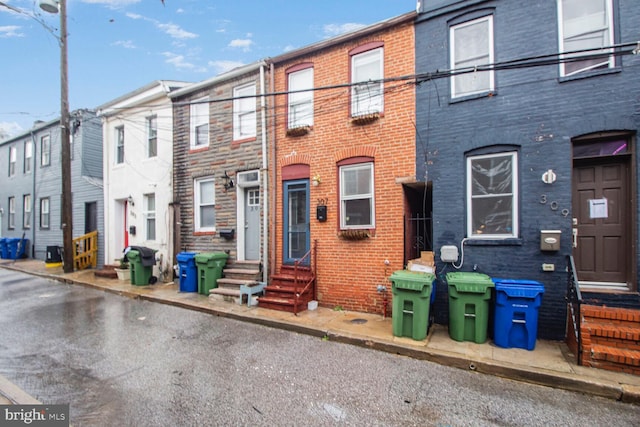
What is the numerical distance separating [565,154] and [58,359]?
8516 mm

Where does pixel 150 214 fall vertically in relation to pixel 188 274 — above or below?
above

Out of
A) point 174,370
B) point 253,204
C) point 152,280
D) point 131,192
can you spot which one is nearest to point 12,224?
point 131,192

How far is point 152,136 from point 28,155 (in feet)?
36.8

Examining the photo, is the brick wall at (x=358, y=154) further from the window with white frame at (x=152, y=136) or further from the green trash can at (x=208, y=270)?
the window with white frame at (x=152, y=136)

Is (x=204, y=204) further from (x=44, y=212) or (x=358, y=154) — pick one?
(x=44, y=212)

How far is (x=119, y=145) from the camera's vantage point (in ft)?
40.7

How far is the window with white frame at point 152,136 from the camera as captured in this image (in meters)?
11.1

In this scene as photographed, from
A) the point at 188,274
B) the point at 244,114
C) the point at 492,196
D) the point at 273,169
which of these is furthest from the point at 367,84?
the point at 188,274

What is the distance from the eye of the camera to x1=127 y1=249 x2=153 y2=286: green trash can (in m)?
9.74

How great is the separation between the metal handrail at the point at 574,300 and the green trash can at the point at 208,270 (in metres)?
7.50

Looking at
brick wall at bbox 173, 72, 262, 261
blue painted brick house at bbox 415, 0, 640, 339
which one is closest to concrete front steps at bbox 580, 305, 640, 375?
blue painted brick house at bbox 415, 0, 640, 339

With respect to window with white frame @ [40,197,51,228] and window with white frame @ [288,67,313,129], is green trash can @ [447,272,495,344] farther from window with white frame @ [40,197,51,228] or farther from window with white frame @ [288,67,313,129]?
window with white frame @ [40,197,51,228]

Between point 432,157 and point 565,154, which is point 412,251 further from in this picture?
point 565,154

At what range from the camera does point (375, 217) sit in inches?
273
